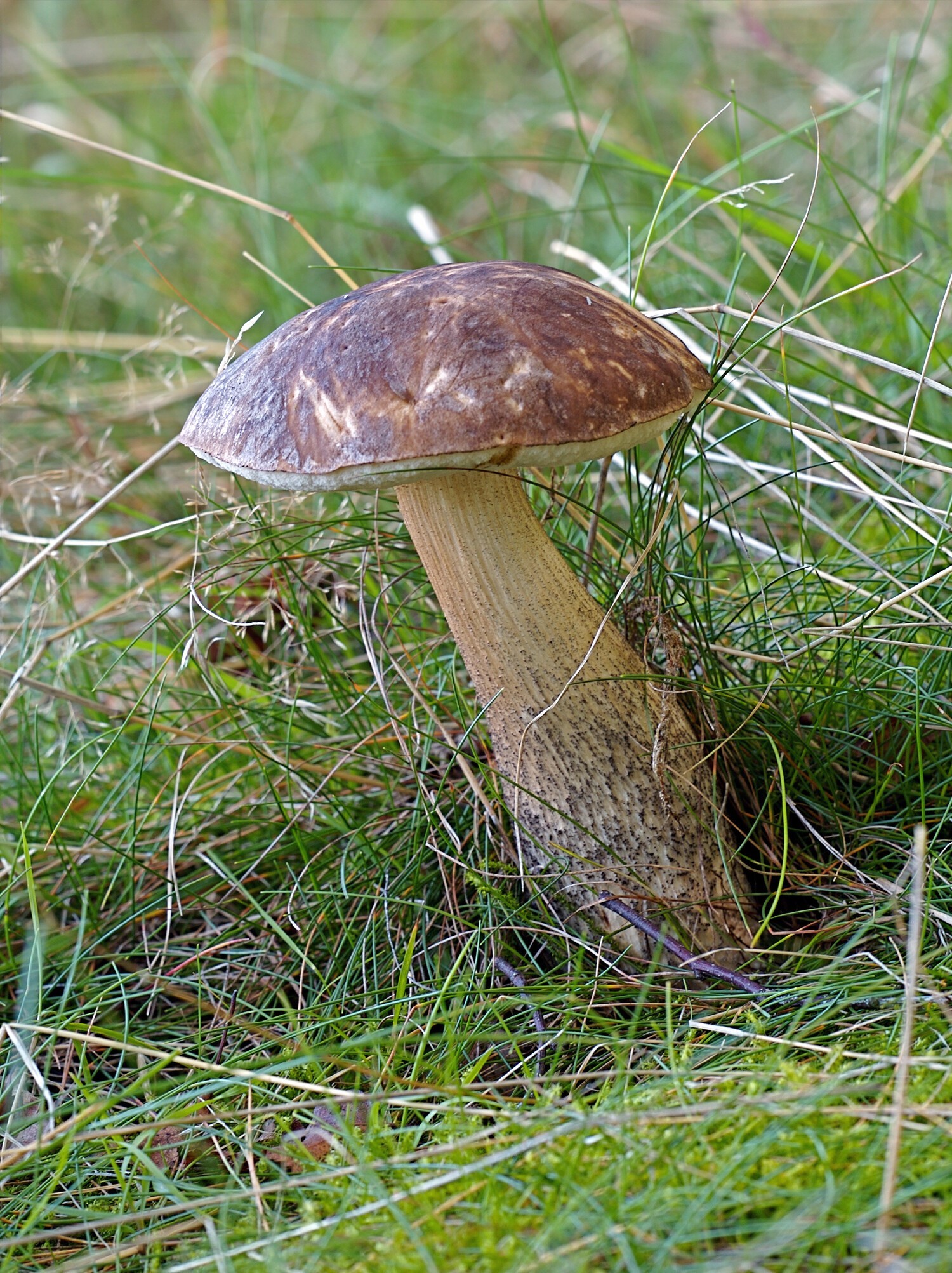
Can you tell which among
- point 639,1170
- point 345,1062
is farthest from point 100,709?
point 639,1170

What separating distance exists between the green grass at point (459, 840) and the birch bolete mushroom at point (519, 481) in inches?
3.6

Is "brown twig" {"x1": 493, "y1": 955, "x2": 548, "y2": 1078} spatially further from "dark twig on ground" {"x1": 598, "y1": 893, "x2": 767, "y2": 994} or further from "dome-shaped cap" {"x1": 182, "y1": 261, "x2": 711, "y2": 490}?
"dome-shaped cap" {"x1": 182, "y1": 261, "x2": 711, "y2": 490}

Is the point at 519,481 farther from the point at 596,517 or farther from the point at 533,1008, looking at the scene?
the point at 533,1008

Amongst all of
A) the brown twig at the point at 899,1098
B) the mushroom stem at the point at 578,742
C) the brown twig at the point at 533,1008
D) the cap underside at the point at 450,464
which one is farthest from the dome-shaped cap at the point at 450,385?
the brown twig at the point at 533,1008

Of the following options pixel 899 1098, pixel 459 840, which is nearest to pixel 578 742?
pixel 459 840

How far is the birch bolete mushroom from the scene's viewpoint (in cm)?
115

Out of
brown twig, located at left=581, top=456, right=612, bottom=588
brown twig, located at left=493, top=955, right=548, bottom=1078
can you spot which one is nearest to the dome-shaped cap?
brown twig, located at left=581, top=456, right=612, bottom=588

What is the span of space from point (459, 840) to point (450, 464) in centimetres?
71

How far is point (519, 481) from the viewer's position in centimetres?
144

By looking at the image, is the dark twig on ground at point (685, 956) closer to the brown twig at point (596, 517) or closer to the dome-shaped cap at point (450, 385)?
the brown twig at point (596, 517)

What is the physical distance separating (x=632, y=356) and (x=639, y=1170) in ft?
2.90

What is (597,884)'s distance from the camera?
1.50 meters

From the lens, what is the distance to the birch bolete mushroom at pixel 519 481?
1153 millimetres

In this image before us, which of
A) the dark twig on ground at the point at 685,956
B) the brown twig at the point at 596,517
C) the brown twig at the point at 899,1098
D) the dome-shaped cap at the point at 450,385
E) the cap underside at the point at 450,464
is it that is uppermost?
the dome-shaped cap at the point at 450,385
